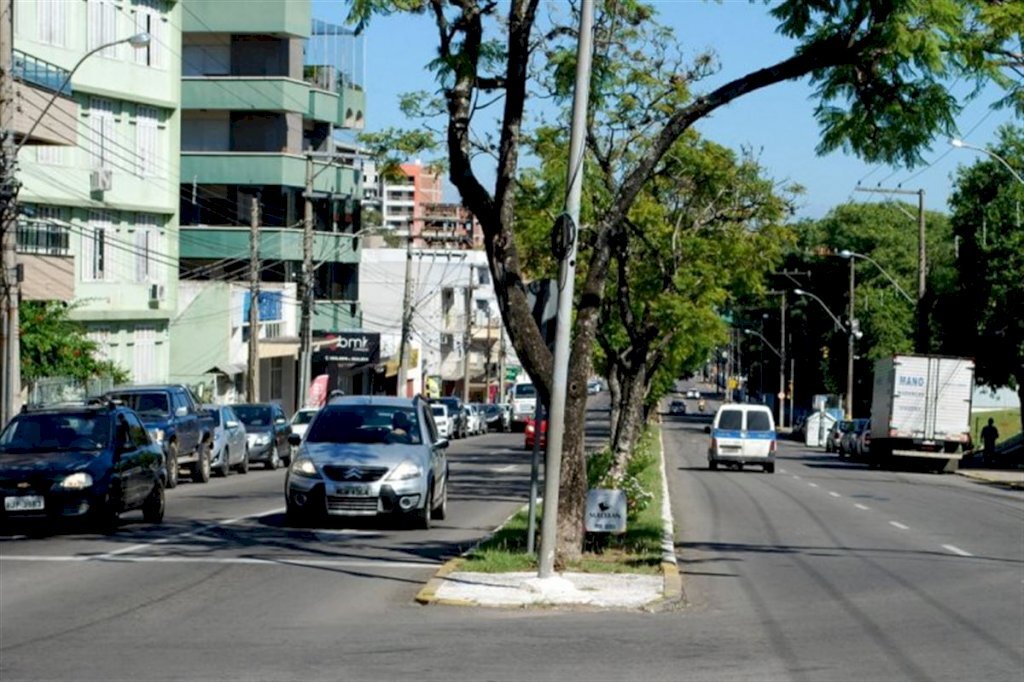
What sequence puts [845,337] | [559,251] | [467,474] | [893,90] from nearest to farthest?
[559,251] → [893,90] → [467,474] → [845,337]

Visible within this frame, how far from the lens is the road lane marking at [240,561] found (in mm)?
18219

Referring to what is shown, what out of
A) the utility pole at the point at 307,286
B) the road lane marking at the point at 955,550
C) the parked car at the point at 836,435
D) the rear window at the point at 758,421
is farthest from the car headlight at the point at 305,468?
the parked car at the point at 836,435

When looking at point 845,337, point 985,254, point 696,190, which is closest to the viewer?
point 696,190

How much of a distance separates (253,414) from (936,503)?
1875 cm

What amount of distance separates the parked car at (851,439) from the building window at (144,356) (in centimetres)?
2741

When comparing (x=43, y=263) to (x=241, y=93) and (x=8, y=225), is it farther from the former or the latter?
(x=241, y=93)

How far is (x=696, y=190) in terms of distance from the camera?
127ft

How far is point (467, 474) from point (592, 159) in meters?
10.8

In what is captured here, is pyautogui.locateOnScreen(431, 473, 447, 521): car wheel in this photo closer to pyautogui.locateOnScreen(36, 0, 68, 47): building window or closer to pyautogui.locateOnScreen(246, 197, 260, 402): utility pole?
pyautogui.locateOnScreen(246, 197, 260, 402): utility pole

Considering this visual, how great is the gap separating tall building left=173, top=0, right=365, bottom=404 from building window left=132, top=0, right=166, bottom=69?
1045cm

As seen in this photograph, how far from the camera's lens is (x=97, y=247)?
50.5 m

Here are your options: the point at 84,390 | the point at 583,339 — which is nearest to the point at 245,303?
the point at 84,390

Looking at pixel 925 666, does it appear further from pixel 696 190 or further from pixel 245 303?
pixel 245 303

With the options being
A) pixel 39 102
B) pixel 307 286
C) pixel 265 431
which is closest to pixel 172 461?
pixel 39 102
